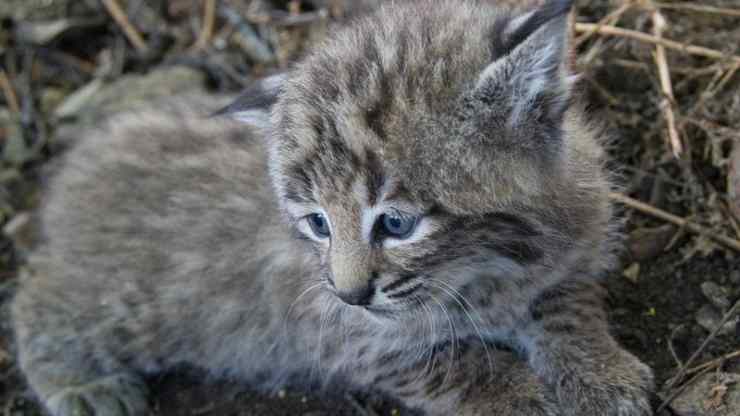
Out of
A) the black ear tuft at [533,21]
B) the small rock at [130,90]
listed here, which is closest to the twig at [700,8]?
the black ear tuft at [533,21]

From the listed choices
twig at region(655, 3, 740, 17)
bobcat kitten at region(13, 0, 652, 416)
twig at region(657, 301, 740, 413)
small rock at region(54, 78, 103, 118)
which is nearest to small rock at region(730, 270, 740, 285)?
twig at region(657, 301, 740, 413)

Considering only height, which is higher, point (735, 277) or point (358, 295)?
point (358, 295)

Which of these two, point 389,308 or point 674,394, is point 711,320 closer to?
point 674,394

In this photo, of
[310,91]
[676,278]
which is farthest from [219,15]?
[676,278]

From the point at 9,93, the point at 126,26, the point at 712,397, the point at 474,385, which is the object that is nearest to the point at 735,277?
the point at 712,397

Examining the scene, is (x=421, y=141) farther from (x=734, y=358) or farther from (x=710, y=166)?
(x=710, y=166)

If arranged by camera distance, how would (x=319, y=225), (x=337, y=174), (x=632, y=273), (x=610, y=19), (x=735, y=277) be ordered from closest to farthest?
(x=337, y=174) < (x=319, y=225) < (x=735, y=277) < (x=632, y=273) < (x=610, y=19)

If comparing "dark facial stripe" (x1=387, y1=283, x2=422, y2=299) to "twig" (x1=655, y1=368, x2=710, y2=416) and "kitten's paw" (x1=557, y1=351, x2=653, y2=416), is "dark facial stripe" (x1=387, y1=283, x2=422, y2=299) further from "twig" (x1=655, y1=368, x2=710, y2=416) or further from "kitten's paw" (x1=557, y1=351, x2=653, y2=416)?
"twig" (x1=655, y1=368, x2=710, y2=416)
